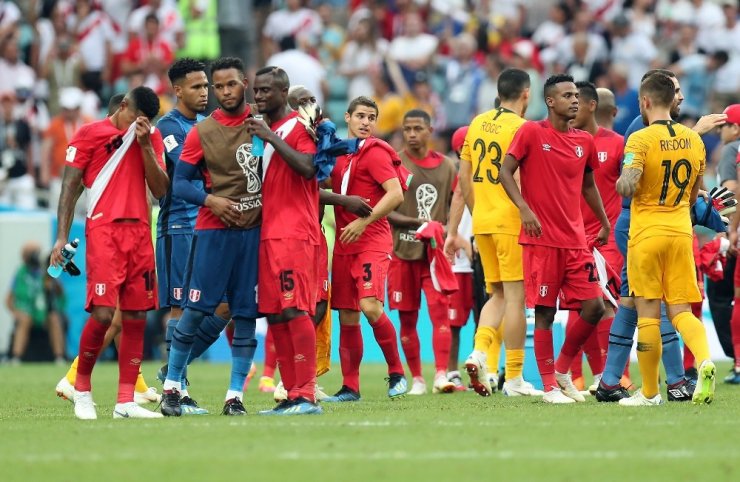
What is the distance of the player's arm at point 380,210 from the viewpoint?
11992 millimetres

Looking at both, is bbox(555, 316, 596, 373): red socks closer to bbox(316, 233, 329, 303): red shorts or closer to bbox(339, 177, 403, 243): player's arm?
bbox(339, 177, 403, 243): player's arm

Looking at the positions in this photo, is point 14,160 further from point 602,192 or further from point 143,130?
point 143,130

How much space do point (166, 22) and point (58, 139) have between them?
12.2ft

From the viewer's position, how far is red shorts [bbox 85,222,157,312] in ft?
34.7

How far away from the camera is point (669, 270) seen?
10992 millimetres

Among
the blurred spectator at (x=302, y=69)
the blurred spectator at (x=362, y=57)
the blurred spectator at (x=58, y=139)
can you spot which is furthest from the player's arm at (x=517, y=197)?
the blurred spectator at (x=362, y=57)

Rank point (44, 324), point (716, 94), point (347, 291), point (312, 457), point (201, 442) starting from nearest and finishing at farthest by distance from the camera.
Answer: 1. point (312, 457)
2. point (201, 442)
3. point (347, 291)
4. point (44, 324)
5. point (716, 94)

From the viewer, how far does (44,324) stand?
21188 millimetres

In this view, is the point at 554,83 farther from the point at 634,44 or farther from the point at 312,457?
the point at 634,44

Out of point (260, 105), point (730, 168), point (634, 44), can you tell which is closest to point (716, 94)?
point (634, 44)

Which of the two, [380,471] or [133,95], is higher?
[133,95]

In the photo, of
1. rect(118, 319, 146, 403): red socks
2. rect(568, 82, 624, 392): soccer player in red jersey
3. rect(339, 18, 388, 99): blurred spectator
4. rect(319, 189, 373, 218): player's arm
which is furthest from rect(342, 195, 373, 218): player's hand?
rect(339, 18, 388, 99): blurred spectator

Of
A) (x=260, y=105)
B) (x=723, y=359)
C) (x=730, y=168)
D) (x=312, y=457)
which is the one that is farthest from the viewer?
(x=723, y=359)

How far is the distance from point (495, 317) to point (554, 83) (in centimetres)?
251
